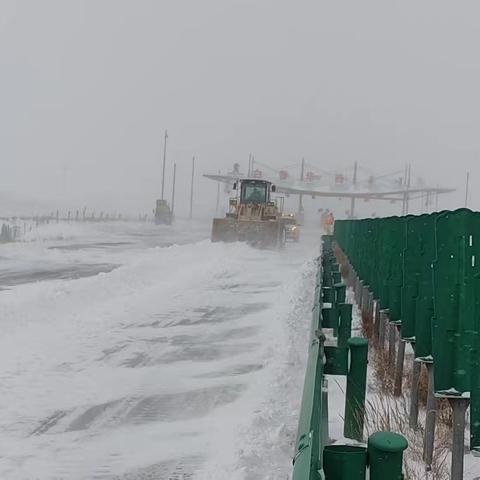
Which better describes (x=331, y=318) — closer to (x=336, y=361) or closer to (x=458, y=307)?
(x=336, y=361)

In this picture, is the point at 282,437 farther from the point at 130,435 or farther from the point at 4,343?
the point at 4,343

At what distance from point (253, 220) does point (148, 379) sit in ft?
71.8

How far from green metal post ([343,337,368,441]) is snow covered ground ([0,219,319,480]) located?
0.63 metres

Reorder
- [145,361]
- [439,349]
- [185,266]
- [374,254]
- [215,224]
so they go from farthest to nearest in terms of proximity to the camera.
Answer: [215,224]
[185,266]
[374,254]
[145,361]
[439,349]

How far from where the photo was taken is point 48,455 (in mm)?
4559

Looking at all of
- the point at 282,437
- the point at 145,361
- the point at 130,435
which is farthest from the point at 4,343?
the point at 282,437

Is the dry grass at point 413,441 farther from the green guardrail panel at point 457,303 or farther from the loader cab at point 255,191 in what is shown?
the loader cab at point 255,191

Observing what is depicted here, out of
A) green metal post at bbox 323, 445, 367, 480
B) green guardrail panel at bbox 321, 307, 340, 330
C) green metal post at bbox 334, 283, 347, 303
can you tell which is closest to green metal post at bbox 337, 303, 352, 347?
green guardrail panel at bbox 321, 307, 340, 330

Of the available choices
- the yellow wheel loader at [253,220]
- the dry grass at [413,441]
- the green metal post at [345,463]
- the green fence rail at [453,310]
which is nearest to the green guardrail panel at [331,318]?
the dry grass at [413,441]

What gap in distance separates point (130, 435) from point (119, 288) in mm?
8027

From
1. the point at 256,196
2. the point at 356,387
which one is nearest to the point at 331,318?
the point at 356,387

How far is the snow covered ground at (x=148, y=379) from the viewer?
4.55 meters

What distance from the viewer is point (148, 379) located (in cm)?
657

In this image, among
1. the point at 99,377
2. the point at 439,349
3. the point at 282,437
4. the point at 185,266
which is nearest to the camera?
the point at 439,349
